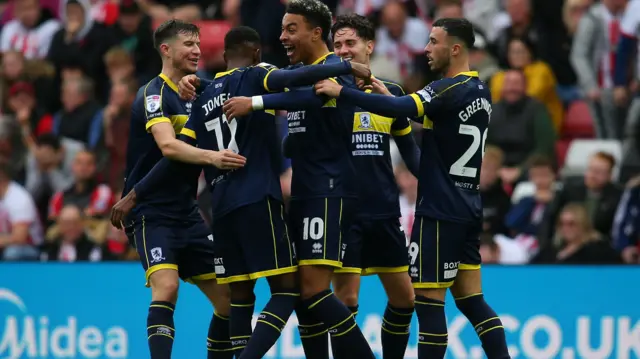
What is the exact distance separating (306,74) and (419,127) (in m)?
6.43

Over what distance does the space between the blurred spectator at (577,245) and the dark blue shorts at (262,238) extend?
4613 millimetres

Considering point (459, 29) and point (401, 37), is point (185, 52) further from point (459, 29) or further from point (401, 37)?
point (401, 37)

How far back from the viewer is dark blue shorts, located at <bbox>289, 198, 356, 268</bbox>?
27.7 feet

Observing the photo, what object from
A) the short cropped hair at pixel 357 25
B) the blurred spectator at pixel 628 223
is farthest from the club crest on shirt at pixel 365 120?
the blurred spectator at pixel 628 223

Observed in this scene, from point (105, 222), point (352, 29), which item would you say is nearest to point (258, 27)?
point (105, 222)

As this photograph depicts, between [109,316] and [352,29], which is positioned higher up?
[352,29]

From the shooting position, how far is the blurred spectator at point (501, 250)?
1275 cm

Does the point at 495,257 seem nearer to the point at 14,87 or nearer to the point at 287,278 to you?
the point at 287,278

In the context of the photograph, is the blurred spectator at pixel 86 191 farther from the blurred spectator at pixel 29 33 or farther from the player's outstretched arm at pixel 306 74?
the player's outstretched arm at pixel 306 74

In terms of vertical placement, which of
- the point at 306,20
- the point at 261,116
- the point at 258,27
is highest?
the point at 258,27

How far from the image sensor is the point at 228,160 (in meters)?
8.33

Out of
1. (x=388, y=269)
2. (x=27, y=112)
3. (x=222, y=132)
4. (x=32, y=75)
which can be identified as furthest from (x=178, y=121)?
(x=32, y=75)

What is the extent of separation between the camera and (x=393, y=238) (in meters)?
9.42

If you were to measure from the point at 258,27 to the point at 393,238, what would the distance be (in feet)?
21.4
